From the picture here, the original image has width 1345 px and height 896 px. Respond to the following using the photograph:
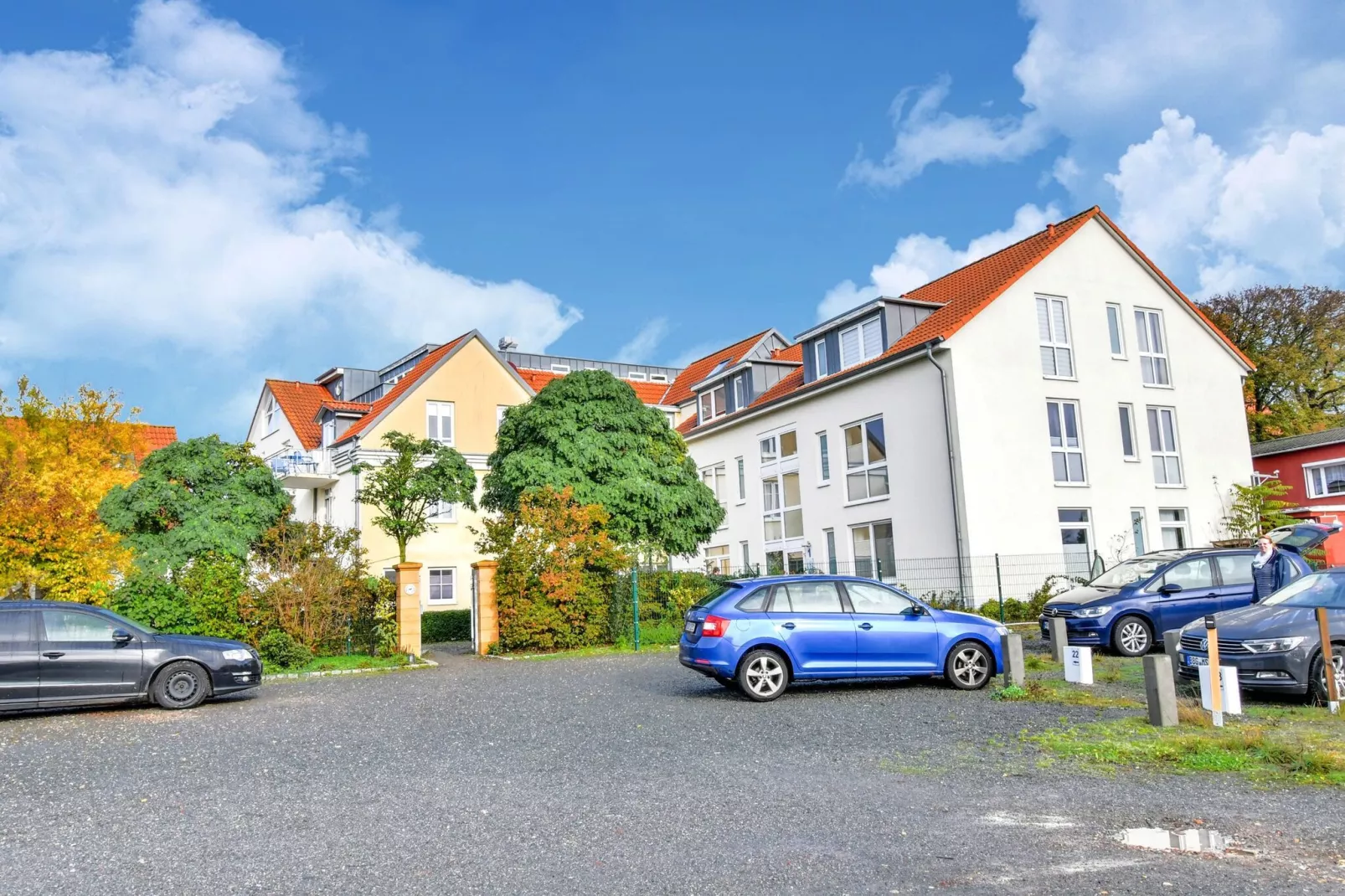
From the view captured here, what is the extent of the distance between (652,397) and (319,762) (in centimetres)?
3742

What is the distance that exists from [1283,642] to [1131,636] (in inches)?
229

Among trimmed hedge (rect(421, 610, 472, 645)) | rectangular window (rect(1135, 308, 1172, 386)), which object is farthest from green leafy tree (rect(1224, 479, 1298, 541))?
trimmed hedge (rect(421, 610, 472, 645))

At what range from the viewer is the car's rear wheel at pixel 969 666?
43.1 ft

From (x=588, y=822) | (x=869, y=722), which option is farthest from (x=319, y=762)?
(x=869, y=722)

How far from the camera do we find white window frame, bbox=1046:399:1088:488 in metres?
27.0

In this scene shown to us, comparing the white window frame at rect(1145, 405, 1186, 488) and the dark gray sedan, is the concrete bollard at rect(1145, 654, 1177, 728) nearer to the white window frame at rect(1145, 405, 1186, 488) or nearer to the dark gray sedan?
the dark gray sedan

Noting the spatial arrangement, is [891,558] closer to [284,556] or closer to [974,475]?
[974,475]

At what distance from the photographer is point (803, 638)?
12.7 metres

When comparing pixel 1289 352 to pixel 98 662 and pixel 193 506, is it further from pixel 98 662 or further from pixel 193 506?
pixel 98 662

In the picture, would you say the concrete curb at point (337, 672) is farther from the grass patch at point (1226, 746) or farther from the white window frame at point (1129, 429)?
the white window frame at point (1129, 429)

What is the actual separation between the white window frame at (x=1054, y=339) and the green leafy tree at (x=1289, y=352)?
19.6 m

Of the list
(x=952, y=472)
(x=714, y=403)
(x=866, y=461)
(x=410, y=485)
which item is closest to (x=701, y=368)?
(x=714, y=403)

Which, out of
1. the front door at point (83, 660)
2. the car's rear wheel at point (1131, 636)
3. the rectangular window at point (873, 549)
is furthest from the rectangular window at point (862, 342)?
the front door at point (83, 660)

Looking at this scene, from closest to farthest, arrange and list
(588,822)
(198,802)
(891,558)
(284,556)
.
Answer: (588,822) → (198,802) → (284,556) → (891,558)
